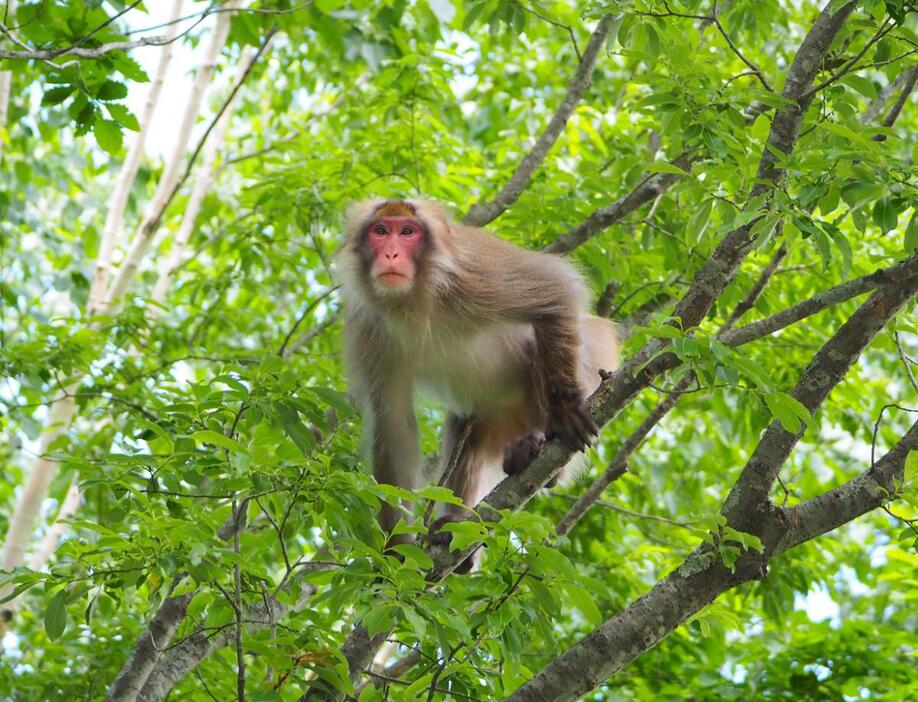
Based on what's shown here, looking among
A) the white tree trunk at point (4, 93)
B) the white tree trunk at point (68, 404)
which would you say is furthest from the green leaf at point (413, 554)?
the white tree trunk at point (4, 93)

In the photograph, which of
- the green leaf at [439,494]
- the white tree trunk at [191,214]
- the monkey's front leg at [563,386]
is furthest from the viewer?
the white tree trunk at [191,214]

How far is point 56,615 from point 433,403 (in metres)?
3.32

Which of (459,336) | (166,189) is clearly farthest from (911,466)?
(166,189)

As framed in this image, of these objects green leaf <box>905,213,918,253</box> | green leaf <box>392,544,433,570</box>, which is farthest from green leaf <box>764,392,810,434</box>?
green leaf <box>392,544,433,570</box>

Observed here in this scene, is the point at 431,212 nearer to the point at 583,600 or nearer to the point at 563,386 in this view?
the point at 563,386

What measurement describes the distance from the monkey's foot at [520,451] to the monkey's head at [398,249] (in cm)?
90

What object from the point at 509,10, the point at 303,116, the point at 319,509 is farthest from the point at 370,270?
the point at 303,116

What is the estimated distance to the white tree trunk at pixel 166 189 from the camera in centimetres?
839

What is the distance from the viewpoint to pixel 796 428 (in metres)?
3.71

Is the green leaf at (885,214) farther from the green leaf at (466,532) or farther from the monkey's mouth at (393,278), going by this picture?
the monkey's mouth at (393,278)

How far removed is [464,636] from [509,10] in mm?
3922

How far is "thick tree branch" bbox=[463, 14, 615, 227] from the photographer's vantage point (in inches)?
252

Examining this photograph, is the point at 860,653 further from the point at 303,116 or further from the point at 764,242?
the point at 303,116

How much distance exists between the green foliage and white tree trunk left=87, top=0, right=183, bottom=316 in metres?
0.22
